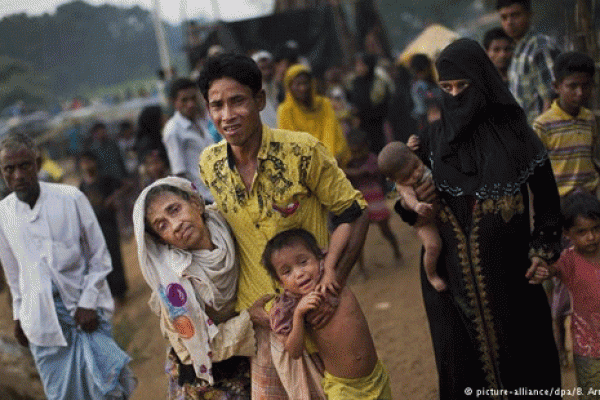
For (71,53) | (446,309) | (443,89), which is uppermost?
(71,53)

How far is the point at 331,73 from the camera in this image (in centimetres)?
1170

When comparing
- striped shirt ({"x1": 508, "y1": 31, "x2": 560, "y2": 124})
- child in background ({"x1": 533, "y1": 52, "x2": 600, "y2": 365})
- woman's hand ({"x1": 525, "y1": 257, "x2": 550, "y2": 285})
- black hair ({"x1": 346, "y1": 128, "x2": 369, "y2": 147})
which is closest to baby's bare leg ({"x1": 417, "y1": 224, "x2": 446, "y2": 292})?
woman's hand ({"x1": 525, "y1": 257, "x2": 550, "y2": 285})

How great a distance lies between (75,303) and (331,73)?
854cm

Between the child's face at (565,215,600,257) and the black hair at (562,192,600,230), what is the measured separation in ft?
0.07

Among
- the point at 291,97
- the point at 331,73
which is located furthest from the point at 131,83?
the point at 291,97

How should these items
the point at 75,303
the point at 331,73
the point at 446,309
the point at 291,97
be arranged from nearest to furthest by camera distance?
1. the point at 446,309
2. the point at 75,303
3. the point at 291,97
4. the point at 331,73

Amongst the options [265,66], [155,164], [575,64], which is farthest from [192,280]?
[265,66]

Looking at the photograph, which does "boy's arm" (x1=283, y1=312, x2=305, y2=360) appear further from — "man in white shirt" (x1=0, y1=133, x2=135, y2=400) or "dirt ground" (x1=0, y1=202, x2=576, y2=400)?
"dirt ground" (x1=0, y1=202, x2=576, y2=400)

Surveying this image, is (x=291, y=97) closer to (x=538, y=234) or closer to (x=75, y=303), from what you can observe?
(x=75, y=303)

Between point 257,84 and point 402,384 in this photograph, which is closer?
point 257,84

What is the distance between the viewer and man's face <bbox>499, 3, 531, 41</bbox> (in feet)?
16.3

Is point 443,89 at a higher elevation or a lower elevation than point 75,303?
higher

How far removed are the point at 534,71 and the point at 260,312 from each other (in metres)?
3.13

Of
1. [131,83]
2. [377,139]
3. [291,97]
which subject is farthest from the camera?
[131,83]
